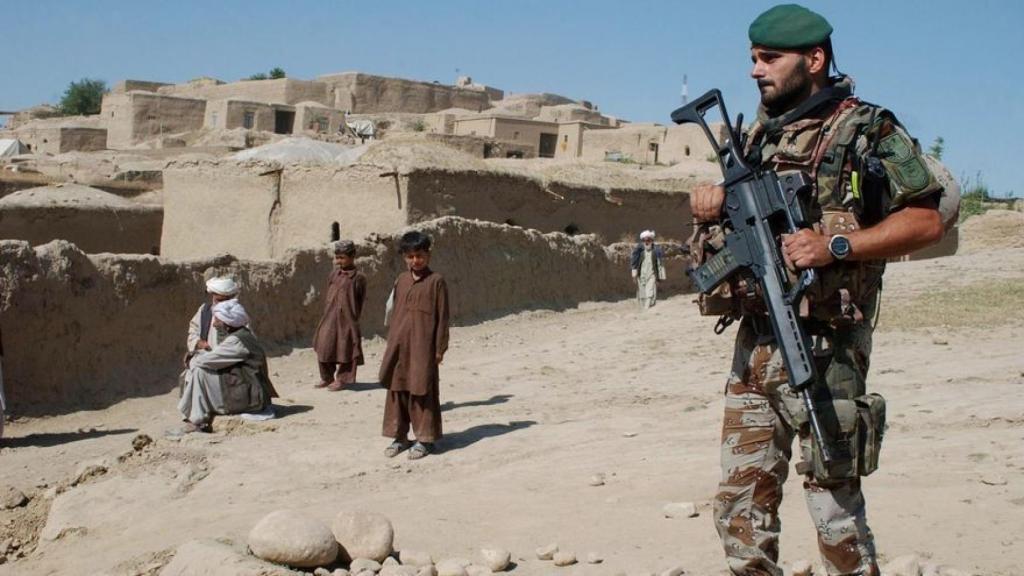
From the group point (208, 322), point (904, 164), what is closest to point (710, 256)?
point (904, 164)

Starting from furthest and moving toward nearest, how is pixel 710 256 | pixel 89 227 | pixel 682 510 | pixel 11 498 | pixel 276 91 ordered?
pixel 276 91 → pixel 89 227 → pixel 11 498 → pixel 682 510 → pixel 710 256

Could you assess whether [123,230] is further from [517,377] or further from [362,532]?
[362,532]

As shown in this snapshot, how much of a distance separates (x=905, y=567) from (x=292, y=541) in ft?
7.74

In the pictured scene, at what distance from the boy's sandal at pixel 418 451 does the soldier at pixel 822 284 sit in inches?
156

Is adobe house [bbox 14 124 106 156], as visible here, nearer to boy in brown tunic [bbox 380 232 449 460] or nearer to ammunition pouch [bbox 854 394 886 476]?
boy in brown tunic [bbox 380 232 449 460]

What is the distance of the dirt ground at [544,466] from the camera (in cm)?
486

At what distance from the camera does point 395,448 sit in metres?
7.22

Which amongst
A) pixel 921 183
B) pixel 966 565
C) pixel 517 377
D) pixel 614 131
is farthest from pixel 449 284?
pixel 614 131

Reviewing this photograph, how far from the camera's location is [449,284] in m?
13.8

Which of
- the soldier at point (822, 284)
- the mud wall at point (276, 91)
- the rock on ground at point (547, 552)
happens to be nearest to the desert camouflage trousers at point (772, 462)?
the soldier at point (822, 284)

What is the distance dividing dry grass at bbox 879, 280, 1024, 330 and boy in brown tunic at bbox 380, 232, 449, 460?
18.2 ft

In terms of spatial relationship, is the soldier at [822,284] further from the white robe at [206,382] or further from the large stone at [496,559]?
the white robe at [206,382]

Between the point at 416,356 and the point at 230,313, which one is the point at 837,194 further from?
the point at 230,313

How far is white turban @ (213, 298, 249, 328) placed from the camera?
8.31 metres
